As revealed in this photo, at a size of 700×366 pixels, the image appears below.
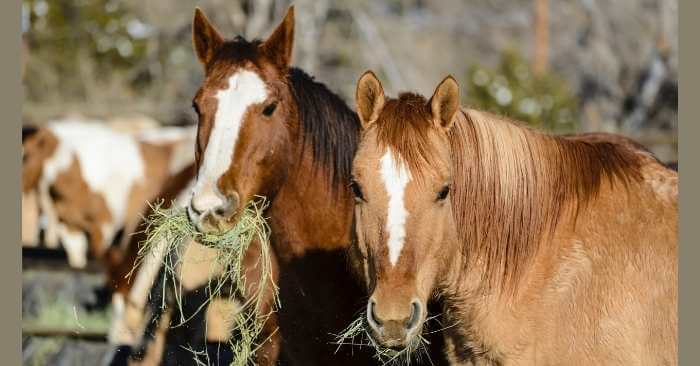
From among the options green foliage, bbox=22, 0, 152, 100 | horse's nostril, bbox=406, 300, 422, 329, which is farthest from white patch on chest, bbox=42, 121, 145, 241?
green foliage, bbox=22, 0, 152, 100

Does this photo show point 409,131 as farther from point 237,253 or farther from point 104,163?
point 104,163

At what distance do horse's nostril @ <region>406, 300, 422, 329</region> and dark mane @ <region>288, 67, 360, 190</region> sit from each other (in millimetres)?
1440

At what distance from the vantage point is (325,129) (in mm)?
4645

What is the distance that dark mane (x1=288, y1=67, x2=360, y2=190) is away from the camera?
4.62m

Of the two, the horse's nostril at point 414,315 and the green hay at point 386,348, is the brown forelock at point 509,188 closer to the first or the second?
the green hay at point 386,348

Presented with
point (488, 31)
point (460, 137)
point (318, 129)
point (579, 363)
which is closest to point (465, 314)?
point (579, 363)

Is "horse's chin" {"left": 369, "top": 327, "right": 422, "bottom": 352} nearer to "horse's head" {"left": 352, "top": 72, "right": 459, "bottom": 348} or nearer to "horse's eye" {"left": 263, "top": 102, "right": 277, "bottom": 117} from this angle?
"horse's head" {"left": 352, "top": 72, "right": 459, "bottom": 348}

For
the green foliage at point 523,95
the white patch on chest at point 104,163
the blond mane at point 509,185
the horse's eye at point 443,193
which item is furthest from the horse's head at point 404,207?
the green foliage at point 523,95

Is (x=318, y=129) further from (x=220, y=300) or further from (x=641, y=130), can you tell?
(x=641, y=130)

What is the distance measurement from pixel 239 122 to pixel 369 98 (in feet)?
2.73

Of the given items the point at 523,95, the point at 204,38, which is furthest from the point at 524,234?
the point at 523,95

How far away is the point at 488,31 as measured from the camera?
2497 centimetres

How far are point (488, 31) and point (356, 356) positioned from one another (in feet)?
70.4

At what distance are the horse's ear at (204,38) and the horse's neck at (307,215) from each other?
73 cm
